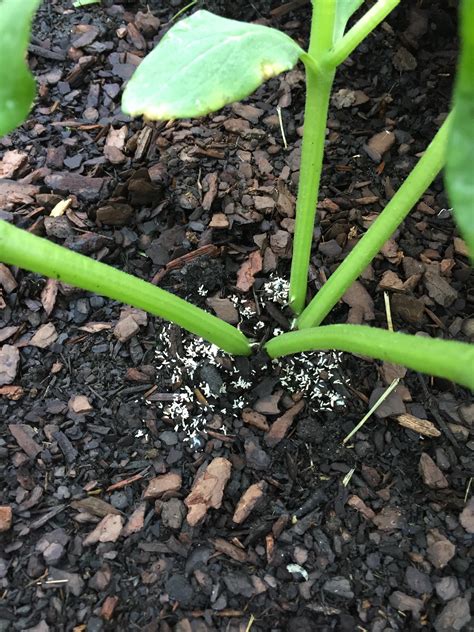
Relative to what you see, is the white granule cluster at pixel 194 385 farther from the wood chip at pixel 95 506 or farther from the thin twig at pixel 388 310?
the thin twig at pixel 388 310

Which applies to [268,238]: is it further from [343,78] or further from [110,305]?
[343,78]

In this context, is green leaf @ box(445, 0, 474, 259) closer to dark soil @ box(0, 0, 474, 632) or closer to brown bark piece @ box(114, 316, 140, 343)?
dark soil @ box(0, 0, 474, 632)

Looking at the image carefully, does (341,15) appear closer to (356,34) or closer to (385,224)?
(356,34)

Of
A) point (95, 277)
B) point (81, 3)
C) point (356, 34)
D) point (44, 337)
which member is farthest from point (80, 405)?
point (81, 3)

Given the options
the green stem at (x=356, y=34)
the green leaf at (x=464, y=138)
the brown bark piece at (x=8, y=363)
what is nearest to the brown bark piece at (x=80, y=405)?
the brown bark piece at (x=8, y=363)

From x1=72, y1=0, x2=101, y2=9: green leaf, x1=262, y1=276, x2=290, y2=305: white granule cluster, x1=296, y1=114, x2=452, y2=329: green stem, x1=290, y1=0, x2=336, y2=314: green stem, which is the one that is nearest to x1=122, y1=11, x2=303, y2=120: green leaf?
x1=290, y1=0, x2=336, y2=314: green stem

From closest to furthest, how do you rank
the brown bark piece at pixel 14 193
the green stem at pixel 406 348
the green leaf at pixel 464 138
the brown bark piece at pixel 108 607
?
the green leaf at pixel 464 138, the green stem at pixel 406 348, the brown bark piece at pixel 108 607, the brown bark piece at pixel 14 193
